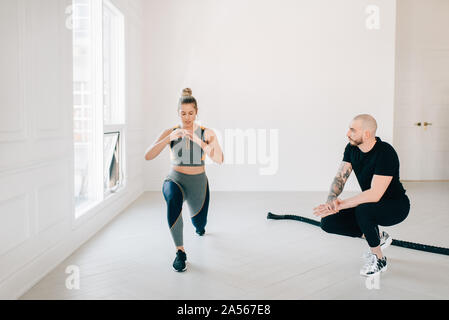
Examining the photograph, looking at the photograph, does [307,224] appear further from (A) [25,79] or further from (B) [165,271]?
(A) [25,79]

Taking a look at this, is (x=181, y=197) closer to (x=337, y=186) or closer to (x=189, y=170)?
(x=189, y=170)

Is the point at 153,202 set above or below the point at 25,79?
below

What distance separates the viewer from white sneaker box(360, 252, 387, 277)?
2.67m

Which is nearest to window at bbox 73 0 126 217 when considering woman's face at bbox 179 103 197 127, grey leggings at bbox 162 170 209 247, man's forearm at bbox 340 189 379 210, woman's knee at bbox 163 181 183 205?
grey leggings at bbox 162 170 209 247

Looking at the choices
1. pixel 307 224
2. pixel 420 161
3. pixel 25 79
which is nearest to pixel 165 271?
pixel 25 79

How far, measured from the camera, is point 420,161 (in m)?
7.40

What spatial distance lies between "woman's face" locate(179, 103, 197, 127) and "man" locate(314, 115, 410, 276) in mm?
1114

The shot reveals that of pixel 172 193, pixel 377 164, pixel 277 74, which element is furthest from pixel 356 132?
pixel 277 74

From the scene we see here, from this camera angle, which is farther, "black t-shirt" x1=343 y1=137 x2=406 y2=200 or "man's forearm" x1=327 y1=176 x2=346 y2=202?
"man's forearm" x1=327 y1=176 x2=346 y2=202

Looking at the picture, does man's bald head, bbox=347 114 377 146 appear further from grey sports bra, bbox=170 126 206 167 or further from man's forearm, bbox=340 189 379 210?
grey sports bra, bbox=170 126 206 167

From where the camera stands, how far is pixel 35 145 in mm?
2611

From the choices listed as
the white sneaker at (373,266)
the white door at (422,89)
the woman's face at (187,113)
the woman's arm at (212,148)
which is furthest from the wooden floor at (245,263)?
the white door at (422,89)
